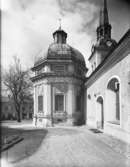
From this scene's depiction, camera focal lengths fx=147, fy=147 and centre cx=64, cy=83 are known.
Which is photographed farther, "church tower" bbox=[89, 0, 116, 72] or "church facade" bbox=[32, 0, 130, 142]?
"church tower" bbox=[89, 0, 116, 72]

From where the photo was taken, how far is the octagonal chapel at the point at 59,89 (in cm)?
2058

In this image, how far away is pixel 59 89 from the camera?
21.0m

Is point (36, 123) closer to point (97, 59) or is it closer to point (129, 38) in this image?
point (97, 59)

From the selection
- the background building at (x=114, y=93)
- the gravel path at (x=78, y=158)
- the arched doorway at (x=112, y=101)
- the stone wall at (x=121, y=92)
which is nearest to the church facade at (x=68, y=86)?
the background building at (x=114, y=93)

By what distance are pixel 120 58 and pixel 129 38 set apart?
83.2 inches

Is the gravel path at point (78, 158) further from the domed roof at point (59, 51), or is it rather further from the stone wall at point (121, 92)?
the domed roof at point (59, 51)

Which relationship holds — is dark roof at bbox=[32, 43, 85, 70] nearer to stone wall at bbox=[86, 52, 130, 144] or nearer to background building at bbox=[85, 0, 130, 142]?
background building at bbox=[85, 0, 130, 142]

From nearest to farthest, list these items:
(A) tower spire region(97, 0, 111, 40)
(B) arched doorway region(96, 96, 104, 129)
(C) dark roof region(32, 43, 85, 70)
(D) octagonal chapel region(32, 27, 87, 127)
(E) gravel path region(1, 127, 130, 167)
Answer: (E) gravel path region(1, 127, 130, 167) < (B) arched doorway region(96, 96, 104, 129) < (D) octagonal chapel region(32, 27, 87, 127) < (C) dark roof region(32, 43, 85, 70) < (A) tower spire region(97, 0, 111, 40)

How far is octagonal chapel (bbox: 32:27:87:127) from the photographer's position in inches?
810

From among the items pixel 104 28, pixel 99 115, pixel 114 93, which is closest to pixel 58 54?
pixel 104 28

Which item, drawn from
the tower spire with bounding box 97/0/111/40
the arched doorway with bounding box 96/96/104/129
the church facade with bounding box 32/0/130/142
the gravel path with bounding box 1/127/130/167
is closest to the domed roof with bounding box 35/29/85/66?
the church facade with bounding box 32/0/130/142

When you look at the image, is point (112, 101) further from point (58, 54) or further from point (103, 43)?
point (103, 43)

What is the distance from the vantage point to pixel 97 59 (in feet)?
80.9

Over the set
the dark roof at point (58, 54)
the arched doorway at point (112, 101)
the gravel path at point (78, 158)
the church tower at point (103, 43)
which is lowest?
the gravel path at point (78, 158)
